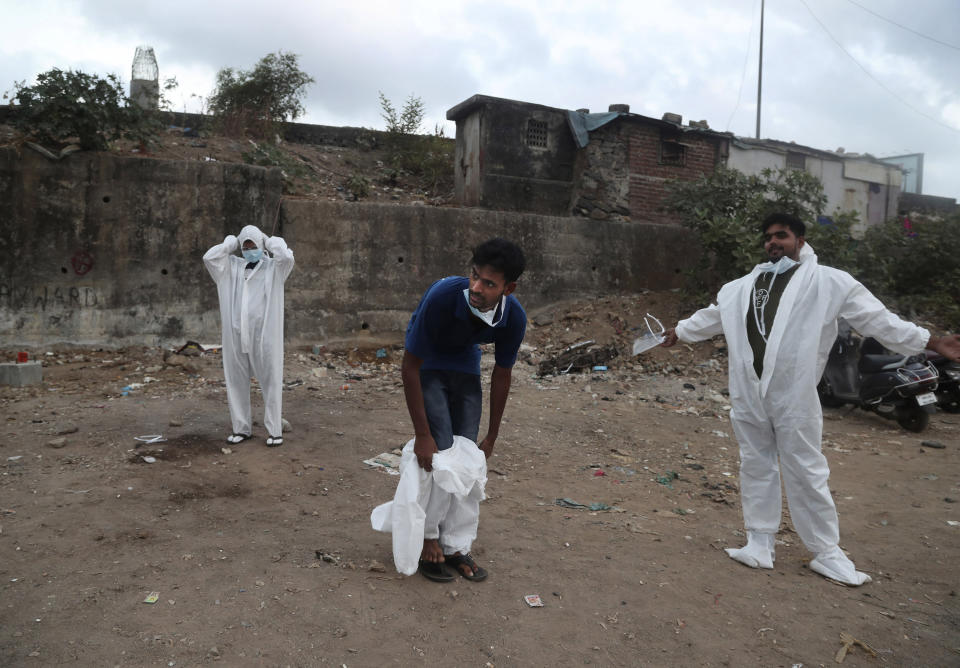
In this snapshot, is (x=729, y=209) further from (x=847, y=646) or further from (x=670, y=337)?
(x=847, y=646)

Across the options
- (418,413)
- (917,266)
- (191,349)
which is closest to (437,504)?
(418,413)

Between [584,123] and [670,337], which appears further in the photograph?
[584,123]

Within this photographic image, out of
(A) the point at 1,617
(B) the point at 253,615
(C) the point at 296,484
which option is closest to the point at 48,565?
(A) the point at 1,617

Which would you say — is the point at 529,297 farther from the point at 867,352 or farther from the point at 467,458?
the point at 467,458

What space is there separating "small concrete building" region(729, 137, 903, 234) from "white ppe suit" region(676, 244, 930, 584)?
13.2 metres

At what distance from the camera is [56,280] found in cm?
778

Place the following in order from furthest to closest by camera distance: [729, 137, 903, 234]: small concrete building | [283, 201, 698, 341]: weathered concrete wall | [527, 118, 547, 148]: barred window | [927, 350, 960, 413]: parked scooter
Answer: [729, 137, 903, 234]: small concrete building < [527, 118, 547, 148]: barred window < [283, 201, 698, 341]: weathered concrete wall < [927, 350, 960, 413]: parked scooter

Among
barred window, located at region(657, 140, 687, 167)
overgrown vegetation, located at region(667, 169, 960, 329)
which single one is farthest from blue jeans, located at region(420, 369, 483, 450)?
barred window, located at region(657, 140, 687, 167)

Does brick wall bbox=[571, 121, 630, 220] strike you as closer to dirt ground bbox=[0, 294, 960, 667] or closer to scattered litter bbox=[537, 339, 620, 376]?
scattered litter bbox=[537, 339, 620, 376]

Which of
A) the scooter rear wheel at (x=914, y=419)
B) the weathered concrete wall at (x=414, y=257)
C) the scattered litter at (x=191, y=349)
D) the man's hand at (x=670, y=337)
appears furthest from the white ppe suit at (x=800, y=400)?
the scattered litter at (x=191, y=349)

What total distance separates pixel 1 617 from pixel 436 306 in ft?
6.34

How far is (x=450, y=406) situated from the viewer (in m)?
2.93

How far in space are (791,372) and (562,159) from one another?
9137 mm

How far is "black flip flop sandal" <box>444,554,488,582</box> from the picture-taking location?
2.88 m
